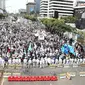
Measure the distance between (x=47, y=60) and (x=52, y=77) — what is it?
15.1 ft

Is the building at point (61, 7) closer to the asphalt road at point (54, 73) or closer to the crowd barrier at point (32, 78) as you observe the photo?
the asphalt road at point (54, 73)

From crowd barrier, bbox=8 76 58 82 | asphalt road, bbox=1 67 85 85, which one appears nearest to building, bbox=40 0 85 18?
asphalt road, bbox=1 67 85 85

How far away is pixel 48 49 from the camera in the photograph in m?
28.9

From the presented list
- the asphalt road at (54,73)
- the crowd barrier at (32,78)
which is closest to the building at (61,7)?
the asphalt road at (54,73)

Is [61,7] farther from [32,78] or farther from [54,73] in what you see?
[32,78]

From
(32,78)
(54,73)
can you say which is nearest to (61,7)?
(54,73)

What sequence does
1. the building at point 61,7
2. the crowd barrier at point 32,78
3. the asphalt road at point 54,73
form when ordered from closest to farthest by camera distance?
the asphalt road at point 54,73
the crowd barrier at point 32,78
the building at point 61,7

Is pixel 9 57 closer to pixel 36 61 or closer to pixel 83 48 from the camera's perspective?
pixel 36 61

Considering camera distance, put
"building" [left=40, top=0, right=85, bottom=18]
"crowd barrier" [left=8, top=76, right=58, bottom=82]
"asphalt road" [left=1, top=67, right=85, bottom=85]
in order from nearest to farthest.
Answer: "asphalt road" [left=1, top=67, right=85, bottom=85] → "crowd barrier" [left=8, top=76, right=58, bottom=82] → "building" [left=40, top=0, right=85, bottom=18]

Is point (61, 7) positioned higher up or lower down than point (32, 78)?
higher up

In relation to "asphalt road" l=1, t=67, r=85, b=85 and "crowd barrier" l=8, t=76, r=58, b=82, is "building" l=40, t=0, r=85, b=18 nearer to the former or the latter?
"asphalt road" l=1, t=67, r=85, b=85

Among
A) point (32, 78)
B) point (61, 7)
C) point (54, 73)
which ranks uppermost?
point (61, 7)

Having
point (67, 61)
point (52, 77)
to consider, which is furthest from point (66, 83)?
point (67, 61)

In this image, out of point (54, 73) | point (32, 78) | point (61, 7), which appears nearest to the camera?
point (32, 78)
